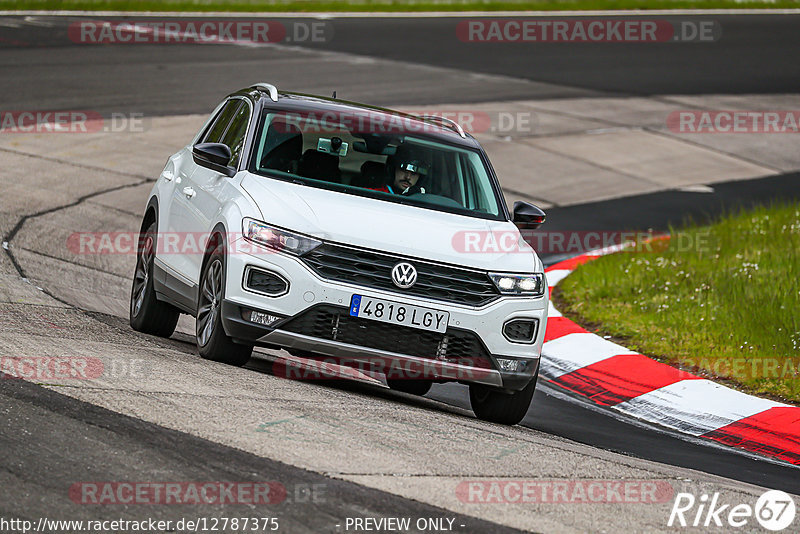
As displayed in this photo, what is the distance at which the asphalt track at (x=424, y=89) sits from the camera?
222 inches

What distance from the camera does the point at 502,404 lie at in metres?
8.02

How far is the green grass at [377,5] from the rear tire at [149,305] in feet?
68.3

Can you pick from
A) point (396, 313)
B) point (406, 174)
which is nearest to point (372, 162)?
point (406, 174)

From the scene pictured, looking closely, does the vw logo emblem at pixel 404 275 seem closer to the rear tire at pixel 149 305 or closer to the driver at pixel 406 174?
the driver at pixel 406 174

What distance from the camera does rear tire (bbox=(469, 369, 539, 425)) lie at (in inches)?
312

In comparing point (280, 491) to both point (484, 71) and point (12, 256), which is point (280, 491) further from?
point (484, 71)

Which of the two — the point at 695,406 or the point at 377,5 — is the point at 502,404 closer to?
the point at 695,406

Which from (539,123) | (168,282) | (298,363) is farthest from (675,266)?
(539,123)

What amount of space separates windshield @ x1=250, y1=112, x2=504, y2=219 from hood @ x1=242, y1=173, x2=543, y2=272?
0.22 meters

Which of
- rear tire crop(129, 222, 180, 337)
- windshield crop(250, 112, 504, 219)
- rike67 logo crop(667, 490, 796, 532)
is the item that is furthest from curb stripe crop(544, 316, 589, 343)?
rike67 logo crop(667, 490, 796, 532)

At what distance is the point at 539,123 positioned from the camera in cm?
2131

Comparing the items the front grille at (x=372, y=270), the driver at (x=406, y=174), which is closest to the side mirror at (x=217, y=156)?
the driver at (x=406, y=174)

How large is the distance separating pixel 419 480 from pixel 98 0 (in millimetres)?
26444

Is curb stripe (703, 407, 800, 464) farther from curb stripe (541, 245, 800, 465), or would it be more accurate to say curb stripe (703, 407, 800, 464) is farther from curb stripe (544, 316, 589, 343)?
curb stripe (544, 316, 589, 343)
